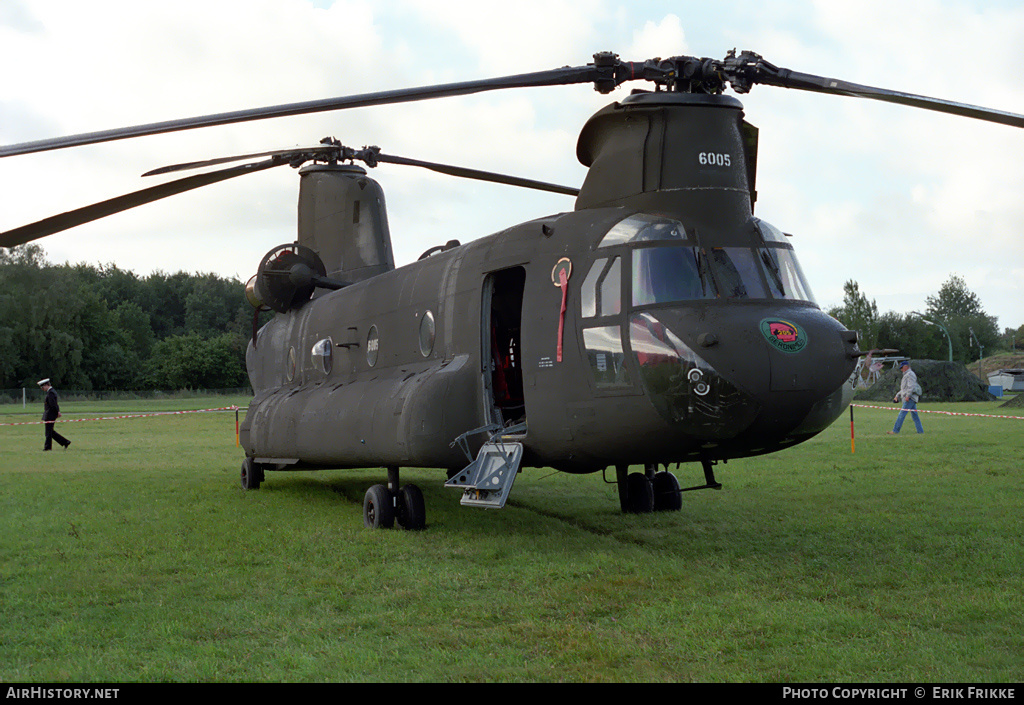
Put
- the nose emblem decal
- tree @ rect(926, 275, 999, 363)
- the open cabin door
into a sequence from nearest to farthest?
1. the nose emblem decal
2. the open cabin door
3. tree @ rect(926, 275, 999, 363)

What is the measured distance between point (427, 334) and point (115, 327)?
8604 cm

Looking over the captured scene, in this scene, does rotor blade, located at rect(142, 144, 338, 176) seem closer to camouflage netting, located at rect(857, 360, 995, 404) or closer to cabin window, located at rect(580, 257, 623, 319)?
cabin window, located at rect(580, 257, 623, 319)

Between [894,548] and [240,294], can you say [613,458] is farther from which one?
[240,294]

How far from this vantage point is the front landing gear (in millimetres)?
10844

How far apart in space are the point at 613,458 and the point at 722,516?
9.77ft

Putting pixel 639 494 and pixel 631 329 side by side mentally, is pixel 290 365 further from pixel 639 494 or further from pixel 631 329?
pixel 631 329

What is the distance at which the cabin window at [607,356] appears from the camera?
8.51 m

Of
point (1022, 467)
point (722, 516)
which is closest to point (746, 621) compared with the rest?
point (722, 516)

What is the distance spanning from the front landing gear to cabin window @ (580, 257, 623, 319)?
339 centimetres

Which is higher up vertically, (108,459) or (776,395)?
(776,395)

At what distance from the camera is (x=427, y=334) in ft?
37.2

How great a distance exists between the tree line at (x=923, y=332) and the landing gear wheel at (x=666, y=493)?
5460 cm

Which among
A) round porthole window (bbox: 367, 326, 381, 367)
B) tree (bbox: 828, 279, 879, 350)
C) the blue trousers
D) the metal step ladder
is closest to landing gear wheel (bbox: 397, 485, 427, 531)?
the metal step ladder

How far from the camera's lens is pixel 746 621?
6.48 m
